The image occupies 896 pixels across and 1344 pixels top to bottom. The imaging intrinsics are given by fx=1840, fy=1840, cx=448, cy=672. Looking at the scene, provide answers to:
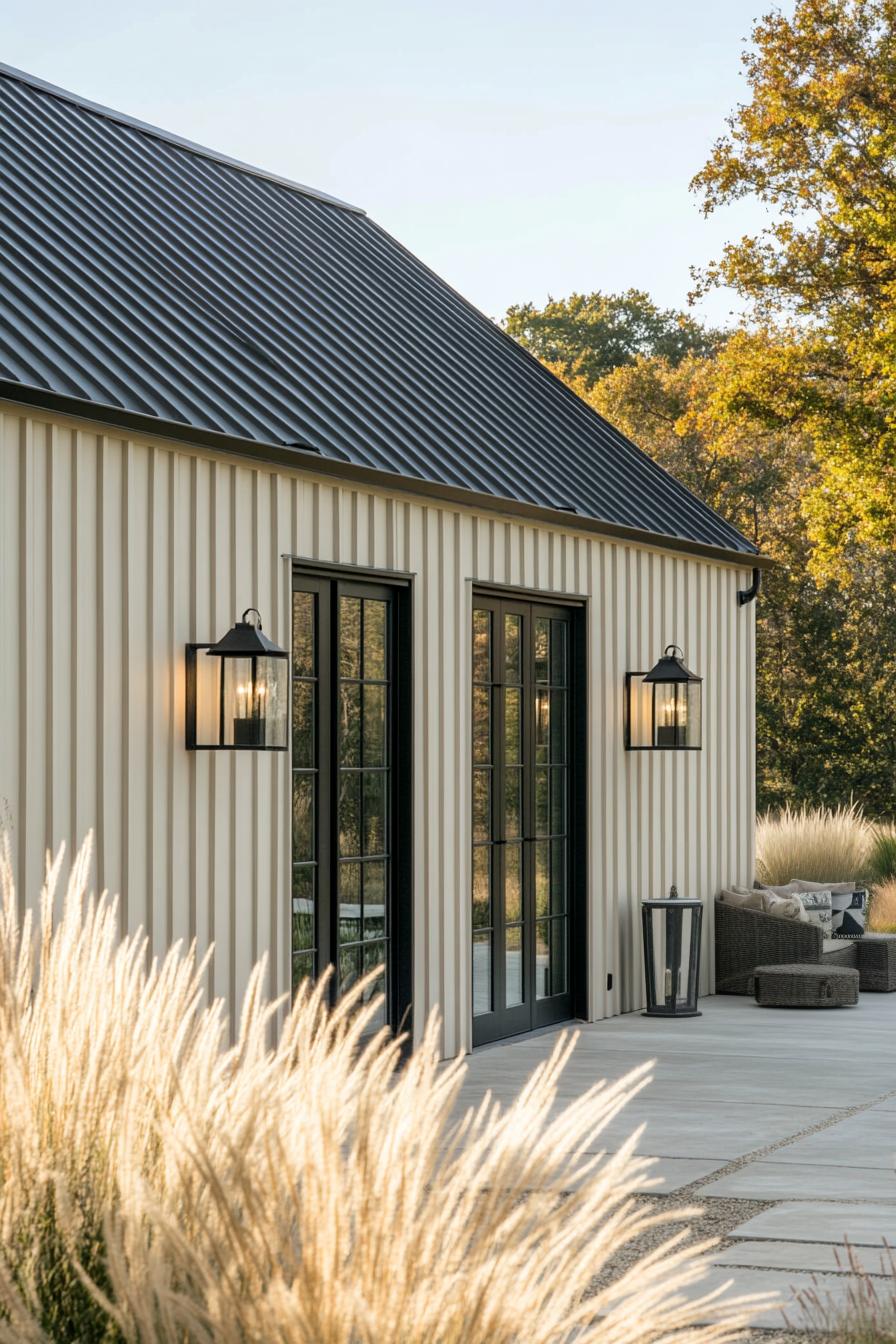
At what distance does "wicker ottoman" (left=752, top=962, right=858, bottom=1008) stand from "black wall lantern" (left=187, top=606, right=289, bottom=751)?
4.70 meters

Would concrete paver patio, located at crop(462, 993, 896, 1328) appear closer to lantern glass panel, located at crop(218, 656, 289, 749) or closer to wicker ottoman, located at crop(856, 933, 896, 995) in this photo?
wicker ottoman, located at crop(856, 933, 896, 995)

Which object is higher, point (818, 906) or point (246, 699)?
point (246, 699)

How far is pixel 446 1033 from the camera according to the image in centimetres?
Answer: 880

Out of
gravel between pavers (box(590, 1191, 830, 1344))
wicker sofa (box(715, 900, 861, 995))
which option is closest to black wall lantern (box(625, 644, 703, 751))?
wicker sofa (box(715, 900, 861, 995))

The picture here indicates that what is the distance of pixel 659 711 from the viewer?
1056cm

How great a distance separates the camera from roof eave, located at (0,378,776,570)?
637cm

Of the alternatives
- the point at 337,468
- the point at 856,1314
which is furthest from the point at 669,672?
the point at 856,1314

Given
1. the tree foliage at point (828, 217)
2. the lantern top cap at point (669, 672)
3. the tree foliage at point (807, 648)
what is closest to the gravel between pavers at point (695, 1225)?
the lantern top cap at point (669, 672)

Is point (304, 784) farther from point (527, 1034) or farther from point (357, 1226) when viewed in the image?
point (357, 1226)

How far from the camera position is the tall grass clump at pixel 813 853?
14094 millimetres

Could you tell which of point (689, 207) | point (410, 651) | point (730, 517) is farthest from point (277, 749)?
point (730, 517)

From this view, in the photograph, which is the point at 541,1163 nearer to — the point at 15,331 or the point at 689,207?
the point at 15,331

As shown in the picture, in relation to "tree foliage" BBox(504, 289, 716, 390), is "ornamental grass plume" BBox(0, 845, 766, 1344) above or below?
below

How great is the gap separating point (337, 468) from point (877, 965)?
5.74m
